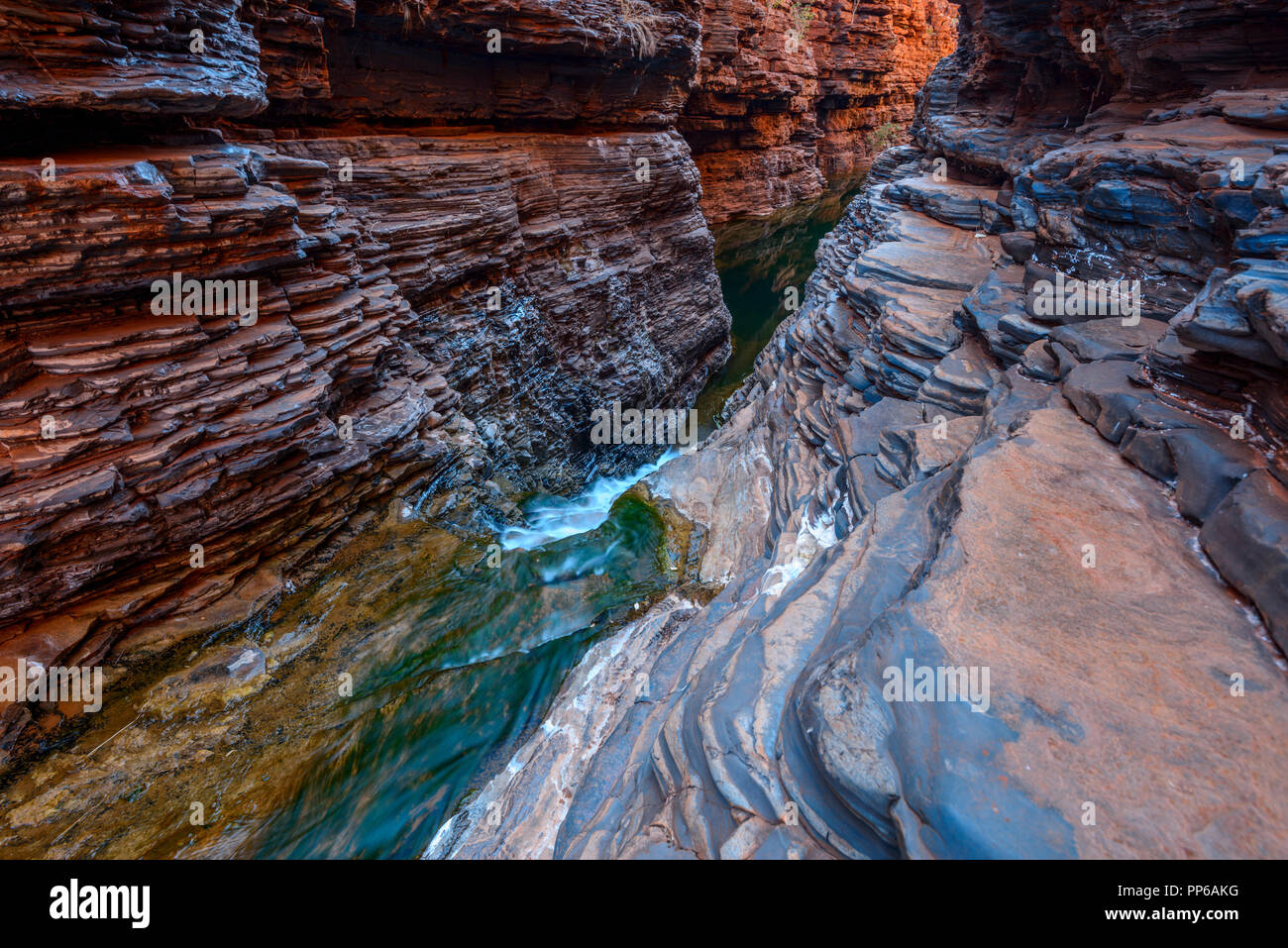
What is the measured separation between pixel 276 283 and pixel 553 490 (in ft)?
24.1

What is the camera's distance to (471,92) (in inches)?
566

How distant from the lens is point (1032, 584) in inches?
190

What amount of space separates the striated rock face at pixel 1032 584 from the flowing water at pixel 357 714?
0.77 metres

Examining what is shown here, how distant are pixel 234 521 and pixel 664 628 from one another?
555 centimetres

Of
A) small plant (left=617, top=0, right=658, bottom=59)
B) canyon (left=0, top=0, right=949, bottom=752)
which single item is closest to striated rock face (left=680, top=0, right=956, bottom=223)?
small plant (left=617, top=0, right=658, bottom=59)

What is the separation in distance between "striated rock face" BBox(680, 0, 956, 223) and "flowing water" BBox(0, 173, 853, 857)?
24.1 meters

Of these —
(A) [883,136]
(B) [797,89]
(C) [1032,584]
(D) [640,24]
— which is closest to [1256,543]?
(C) [1032,584]

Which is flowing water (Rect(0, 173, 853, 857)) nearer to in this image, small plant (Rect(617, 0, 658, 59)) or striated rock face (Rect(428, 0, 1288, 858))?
striated rock face (Rect(428, 0, 1288, 858))

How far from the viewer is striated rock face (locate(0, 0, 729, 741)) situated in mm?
6664

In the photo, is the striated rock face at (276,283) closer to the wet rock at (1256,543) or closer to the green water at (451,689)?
the green water at (451,689)

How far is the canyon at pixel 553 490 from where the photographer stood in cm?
408

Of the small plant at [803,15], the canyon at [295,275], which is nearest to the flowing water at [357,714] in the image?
the canyon at [295,275]

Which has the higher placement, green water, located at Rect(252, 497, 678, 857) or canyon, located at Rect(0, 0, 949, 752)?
canyon, located at Rect(0, 0, 949, 752)
